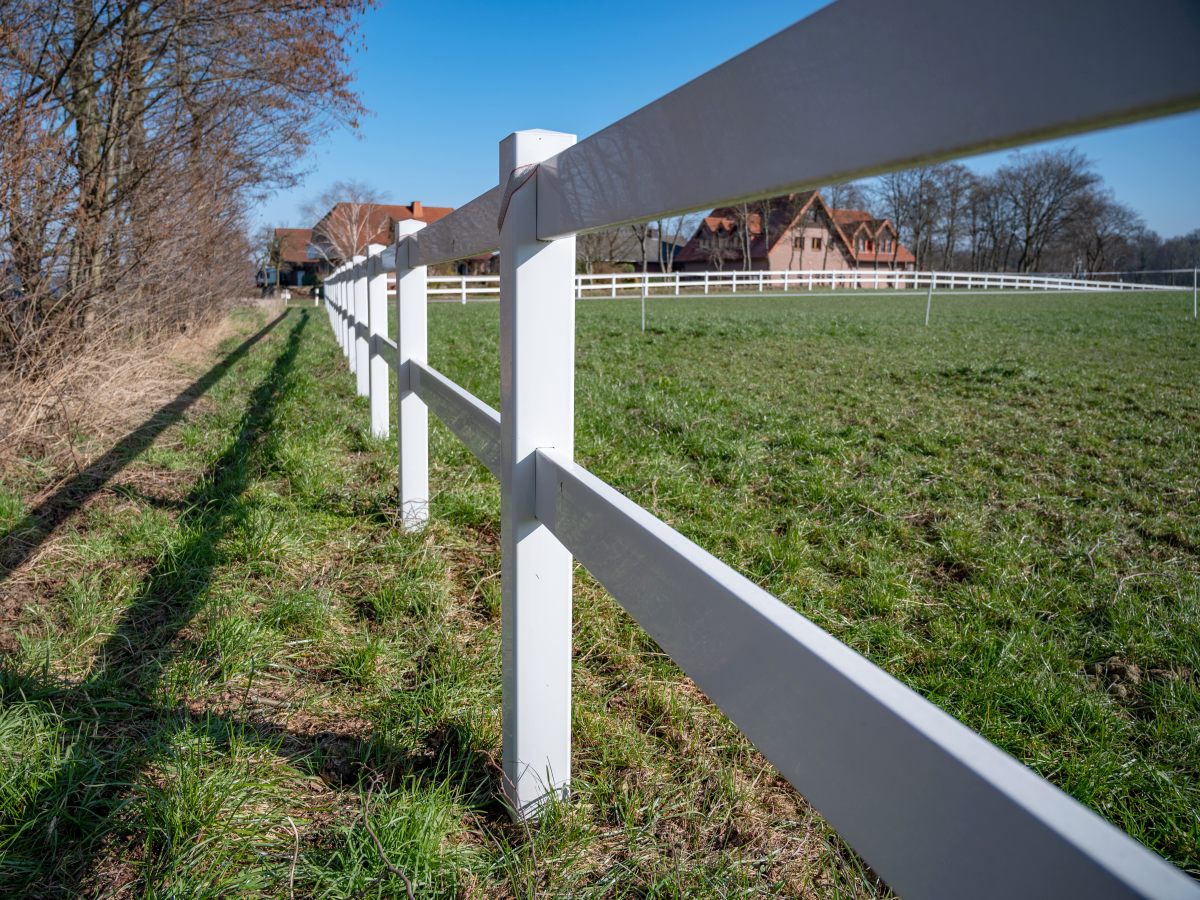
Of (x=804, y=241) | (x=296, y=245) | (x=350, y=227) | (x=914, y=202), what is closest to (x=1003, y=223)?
(x=914, y=202)

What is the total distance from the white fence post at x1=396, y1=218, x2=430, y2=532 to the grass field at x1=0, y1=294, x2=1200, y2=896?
0.42 ft

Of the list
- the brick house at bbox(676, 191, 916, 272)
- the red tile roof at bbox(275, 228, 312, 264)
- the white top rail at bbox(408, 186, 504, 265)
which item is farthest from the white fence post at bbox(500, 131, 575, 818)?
the red tile roof at bbox(275, 228, 312, 264)

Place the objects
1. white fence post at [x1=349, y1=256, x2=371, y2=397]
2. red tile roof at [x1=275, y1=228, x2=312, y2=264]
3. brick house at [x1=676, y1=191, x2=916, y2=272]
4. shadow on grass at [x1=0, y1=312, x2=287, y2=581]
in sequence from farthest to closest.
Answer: red tile roof at [x1=275, y1=228, x2=312, y2=264] → brick house at [x1=676, y1=191, x2=916, y2=272] → white fence post at [x1=349, y1=256, x2=371, y2=397] → shadow on grass at [x1=0, y1=312, x2=287, y2=581]

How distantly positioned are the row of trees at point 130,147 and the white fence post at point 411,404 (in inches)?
109

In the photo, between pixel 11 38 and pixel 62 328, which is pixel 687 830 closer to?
pixel 62 328

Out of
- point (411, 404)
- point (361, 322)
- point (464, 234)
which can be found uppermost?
point (464, 234)

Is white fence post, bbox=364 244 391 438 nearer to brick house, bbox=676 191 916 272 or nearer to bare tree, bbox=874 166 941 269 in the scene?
bare tree, bbox=874 166 941 269

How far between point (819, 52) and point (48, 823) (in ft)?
6.49

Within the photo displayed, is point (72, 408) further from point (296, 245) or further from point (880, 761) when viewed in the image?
point (296, 245)

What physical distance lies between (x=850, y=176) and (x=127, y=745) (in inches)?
81.6

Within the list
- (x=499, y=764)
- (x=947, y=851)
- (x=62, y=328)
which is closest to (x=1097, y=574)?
(x=499, y=764)

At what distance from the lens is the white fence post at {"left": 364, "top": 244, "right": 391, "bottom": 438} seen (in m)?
5.30

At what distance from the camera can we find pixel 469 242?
2.34 metres

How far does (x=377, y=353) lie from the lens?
204 inches
